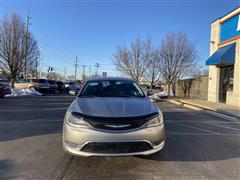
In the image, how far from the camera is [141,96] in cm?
554

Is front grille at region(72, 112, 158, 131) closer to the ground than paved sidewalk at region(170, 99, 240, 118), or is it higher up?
higher up

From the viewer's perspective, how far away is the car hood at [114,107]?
4109 mm

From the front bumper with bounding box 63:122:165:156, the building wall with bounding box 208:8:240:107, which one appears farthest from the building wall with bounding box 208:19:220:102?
the front bumper with bounding box 63:122:165:156

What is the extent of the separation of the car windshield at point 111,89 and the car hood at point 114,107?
0.67 m

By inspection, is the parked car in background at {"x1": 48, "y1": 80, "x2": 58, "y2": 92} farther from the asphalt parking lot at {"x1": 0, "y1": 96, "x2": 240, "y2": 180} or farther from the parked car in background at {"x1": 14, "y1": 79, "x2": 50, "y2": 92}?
the asphalt parking lot at {"x1": 0, "y1": 96, "x2": 240, "y2": 180}

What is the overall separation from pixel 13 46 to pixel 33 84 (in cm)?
470

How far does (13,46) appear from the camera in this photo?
82.6 feet

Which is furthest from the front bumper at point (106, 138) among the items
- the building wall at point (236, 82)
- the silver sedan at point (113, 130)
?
the building wall at point (236, 82)

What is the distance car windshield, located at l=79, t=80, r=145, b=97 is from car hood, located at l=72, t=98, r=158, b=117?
0.67 meters

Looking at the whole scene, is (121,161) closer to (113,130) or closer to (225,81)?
(113,130)

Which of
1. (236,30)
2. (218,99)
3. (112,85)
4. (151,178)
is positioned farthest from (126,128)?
(218,99)

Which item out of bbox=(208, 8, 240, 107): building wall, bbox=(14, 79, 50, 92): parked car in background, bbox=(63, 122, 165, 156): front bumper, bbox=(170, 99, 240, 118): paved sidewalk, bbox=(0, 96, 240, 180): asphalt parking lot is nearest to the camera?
bbox=(63, 122, 165, 156): front bumper

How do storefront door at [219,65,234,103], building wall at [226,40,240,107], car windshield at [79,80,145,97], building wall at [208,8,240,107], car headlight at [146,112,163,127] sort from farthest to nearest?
storefront door at [219,65,234,103] < building wall at [208,8,240,107] < building wall at [226,40,240,107] < car windshield at [79,80,145,97] < car headlight at [146,112,163,127]

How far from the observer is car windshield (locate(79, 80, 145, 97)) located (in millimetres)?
5586
